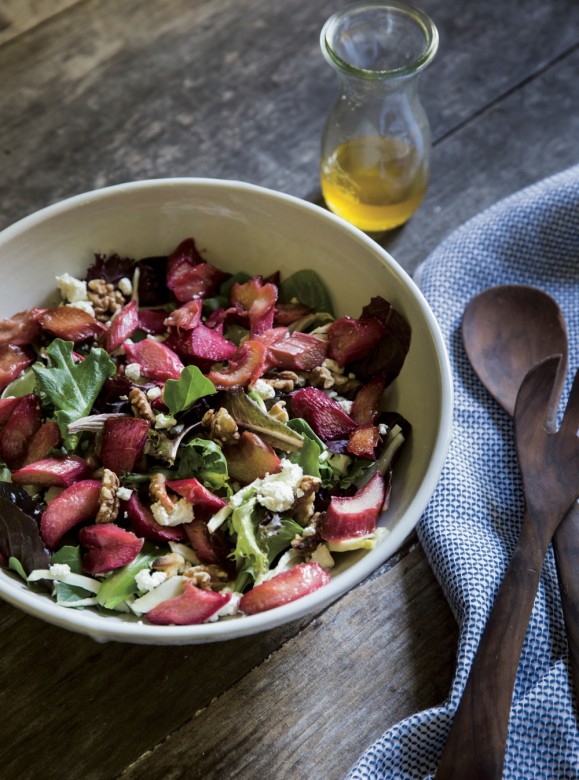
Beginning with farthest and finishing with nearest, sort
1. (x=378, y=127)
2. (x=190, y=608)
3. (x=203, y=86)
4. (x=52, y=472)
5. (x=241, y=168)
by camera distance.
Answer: (x=203, y=86), (x=241, y=168), (x=378, y=127), (x=52, y=472), (x=190, y=608)

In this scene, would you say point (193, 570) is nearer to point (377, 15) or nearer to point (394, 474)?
point (394, 474)

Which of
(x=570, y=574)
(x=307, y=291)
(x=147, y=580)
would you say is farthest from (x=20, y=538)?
(x=570, y=574)

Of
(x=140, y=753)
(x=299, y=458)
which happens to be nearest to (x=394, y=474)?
(x=299, y=458)

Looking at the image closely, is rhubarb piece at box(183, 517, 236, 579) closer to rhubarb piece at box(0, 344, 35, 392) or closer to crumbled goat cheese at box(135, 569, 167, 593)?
crumbled goat cheese at box(135, 569, 167, 593)

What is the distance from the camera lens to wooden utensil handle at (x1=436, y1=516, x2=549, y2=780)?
1.12m

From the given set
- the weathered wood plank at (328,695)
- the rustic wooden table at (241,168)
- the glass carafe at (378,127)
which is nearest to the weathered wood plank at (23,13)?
the rustic wooden table at (241,168)

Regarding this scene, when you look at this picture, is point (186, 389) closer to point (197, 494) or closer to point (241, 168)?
point (197, 494)

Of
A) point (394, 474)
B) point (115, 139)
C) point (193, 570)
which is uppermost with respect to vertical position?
point (115, 139)

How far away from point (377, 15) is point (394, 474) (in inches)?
36.5

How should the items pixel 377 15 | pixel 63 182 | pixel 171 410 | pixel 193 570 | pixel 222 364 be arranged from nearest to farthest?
pixel 193 570 → pixel 171 410 → pixel 222 364 → pixel 377 15 → pixel 63 182

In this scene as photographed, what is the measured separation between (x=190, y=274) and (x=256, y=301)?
0.13m

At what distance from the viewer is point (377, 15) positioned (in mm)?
1681

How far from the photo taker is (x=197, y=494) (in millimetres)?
1203

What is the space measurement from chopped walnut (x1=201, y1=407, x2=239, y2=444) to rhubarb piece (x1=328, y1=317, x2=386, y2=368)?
230 millimetres
